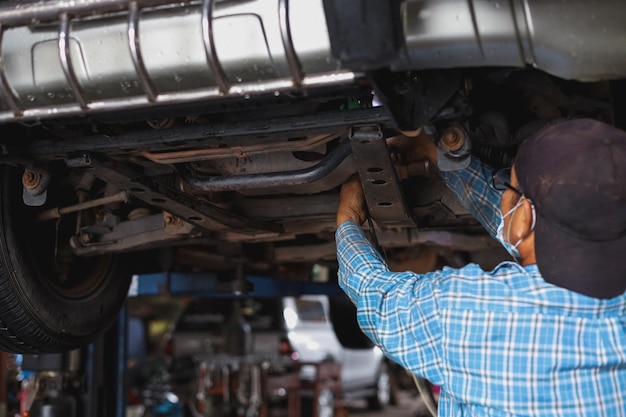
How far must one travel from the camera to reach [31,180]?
1.91 metres

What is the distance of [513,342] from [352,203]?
0.64 metres

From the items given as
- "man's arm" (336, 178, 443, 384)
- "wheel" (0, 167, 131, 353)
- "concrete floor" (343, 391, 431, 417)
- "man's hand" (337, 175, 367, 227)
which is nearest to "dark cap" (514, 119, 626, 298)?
"man's arm" (336, 178, 443, 384)

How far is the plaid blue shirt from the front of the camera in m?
1.37

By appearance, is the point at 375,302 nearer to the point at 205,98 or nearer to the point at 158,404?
the point at 205,98

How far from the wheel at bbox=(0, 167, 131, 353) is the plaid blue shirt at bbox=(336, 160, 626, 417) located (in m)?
1.26

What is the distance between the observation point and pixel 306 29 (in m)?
1.30

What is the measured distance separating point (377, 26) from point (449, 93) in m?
0.34

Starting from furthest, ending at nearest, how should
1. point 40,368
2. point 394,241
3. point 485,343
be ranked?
point 40,368 → point 394,241 → point 485,343

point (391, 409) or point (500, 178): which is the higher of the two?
point (500, 178)

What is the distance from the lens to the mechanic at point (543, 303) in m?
1.31

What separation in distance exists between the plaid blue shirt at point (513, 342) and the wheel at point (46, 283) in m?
1.26

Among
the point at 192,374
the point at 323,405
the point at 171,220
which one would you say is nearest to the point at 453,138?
the point at 171,220

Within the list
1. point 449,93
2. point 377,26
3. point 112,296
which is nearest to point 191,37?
point 377,26

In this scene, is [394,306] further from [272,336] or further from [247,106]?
[272,336]
